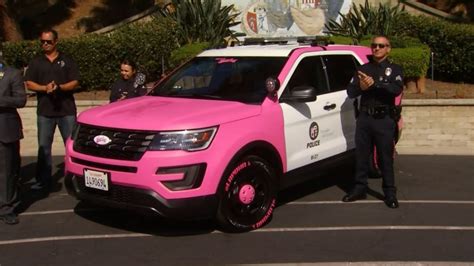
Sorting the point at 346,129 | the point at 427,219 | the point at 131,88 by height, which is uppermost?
the point at 131,88

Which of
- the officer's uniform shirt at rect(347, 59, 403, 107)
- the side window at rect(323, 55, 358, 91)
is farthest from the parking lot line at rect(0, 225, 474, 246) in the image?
the side window at rect(323, 55, 358, 91)

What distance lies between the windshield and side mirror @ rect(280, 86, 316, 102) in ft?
0.82

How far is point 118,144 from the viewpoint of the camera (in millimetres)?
5383

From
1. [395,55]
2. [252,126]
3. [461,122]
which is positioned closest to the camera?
[252,126]

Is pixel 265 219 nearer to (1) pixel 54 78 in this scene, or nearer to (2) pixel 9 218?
(2) pixel 9 218

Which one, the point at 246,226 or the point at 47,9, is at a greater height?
the point at 47,9

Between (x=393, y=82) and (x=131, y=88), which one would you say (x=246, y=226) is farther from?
(x=131, y=88)

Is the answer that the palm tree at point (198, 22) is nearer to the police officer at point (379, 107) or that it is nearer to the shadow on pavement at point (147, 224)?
the police officer at point (379, 107)

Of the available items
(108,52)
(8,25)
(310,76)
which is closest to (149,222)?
(310,76)

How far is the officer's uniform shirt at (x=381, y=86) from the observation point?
20.9 feet

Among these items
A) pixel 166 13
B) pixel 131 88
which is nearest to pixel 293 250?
pixel 131 88

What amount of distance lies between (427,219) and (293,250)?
1764mm

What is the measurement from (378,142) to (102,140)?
2930mm

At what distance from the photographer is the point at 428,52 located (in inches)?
495
